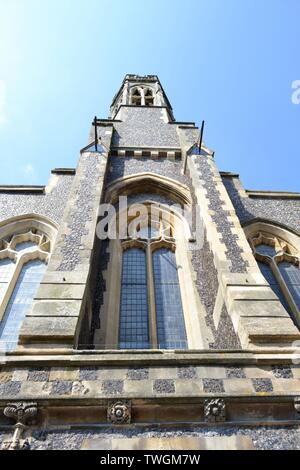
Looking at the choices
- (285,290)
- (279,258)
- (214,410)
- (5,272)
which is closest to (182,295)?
(285,290)

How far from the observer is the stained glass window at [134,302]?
22.9 feet

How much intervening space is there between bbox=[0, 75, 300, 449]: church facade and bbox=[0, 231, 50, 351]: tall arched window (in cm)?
4

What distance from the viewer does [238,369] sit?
15.6ft

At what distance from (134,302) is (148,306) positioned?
1.14 ft

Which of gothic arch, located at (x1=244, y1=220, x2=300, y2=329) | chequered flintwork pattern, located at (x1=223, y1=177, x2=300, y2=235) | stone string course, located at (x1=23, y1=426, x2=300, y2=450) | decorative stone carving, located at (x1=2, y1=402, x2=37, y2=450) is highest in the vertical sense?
chequered flintwork pattern, located at (x1=223, y1=177, x2=300, y2=235)

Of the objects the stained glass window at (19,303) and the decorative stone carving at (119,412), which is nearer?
the decorative stone carving at (119,412)

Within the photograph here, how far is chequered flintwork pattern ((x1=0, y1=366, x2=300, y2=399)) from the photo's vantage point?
4.35m

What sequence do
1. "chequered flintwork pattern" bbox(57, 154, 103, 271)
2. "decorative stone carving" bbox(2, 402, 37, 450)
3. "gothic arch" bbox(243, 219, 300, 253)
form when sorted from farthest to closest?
"gothic arch" bbox(243, 219, 300, 253) → "chequered flintwork pattern" bbox(57, 154, 103, 271) → "decorative stone carving" bbox(2, 402, 37, 450)

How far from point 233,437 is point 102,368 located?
1.75 m

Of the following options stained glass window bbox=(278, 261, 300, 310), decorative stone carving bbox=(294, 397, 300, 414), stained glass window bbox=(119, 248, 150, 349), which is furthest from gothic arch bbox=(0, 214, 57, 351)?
stained glass window bbox=(278, 261, 300, 310)

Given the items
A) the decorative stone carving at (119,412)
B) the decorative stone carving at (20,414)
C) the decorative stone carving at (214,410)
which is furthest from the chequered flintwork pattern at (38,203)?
the decorative stone carving at (214,410)

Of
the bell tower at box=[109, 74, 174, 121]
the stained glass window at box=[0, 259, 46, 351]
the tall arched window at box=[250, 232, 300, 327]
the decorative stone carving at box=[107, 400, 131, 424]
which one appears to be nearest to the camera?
the decorative stone carving at box=[107, 400, 131, 424]

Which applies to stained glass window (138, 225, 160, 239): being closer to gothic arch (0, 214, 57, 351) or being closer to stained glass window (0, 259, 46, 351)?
gothic arch (0, 214, 57, 351)

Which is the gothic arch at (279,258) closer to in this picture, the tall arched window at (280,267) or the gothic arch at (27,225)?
the tall arched window at (280,267)
